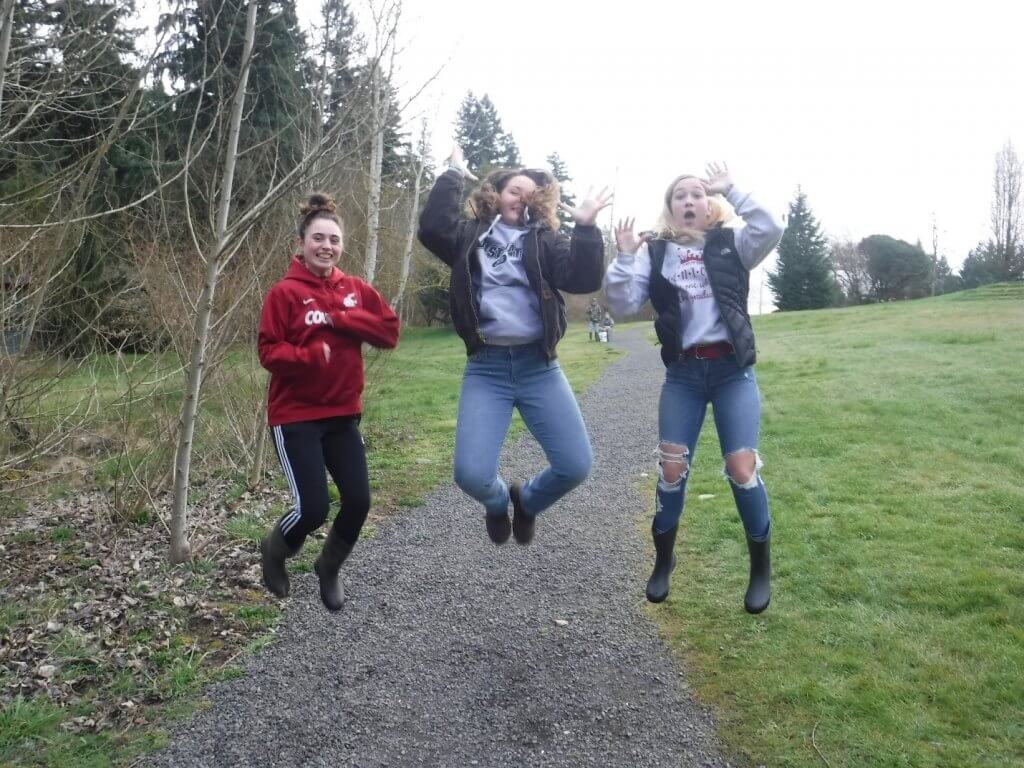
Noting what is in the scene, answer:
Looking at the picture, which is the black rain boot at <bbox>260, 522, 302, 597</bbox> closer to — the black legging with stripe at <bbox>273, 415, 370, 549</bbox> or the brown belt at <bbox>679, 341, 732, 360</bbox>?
the black legging with stripe at <bbox>273, 415, 370, 549</bbox>

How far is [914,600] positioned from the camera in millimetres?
4680

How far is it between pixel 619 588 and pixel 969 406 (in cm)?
759

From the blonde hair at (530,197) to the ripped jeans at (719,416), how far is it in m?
1.07

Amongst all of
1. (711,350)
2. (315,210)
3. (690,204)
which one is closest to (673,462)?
(711,350)

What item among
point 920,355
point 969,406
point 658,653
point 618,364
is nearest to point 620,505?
point 658,653

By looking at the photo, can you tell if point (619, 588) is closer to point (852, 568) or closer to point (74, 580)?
point (852, 568)

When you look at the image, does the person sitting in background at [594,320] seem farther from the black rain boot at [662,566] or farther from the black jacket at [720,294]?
the black jacket at [720,294]

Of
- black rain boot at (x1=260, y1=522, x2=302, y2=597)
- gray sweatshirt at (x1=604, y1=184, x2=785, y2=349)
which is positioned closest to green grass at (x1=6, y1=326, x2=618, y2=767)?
black rain boot at (x1=260, y1=522, x2=302, y2=597)

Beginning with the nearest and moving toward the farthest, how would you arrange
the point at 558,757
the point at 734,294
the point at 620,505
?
the point at 558,757, the point at 734,294, the point at 620,505

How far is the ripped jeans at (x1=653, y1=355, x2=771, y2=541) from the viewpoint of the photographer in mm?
3801

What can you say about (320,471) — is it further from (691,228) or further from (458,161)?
(691,228)

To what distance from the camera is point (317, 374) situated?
12.1ft

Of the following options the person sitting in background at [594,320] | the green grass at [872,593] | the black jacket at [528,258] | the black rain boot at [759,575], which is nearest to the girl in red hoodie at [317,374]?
the black jacket at [528,258]

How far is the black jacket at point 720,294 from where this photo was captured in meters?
3.73
